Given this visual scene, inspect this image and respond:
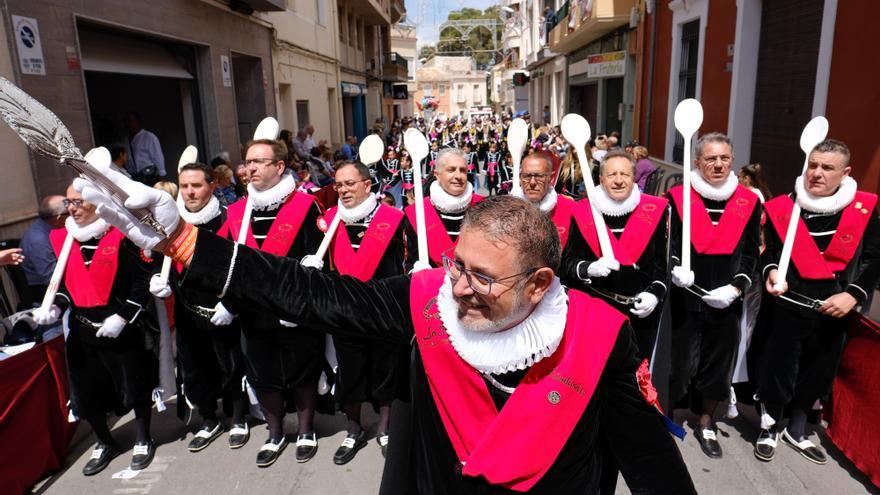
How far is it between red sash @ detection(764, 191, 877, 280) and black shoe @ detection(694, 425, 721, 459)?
1.19 m

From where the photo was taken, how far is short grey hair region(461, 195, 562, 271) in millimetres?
1564

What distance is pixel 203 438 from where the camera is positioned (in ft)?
13.4

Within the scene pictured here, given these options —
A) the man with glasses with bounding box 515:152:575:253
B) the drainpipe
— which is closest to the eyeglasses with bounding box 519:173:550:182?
the man with glasses with bounding box 515:152:575:253

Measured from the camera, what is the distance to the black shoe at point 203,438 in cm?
402

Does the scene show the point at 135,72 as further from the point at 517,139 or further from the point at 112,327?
the point at 517,139

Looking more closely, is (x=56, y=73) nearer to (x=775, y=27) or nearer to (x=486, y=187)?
(x=775, y=27)

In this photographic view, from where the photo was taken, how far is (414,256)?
3.88m

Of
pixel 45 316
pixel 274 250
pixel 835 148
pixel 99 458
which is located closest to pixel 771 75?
pixel 835 148

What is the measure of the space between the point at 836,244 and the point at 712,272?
2.27ft

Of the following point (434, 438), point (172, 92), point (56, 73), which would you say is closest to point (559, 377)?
point (434, 438)

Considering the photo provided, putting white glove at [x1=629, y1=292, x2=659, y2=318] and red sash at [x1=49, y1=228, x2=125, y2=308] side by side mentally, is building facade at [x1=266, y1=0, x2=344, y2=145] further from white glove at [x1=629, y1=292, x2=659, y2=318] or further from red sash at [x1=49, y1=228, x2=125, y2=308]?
white glove at [x1=629, y1=292, x2=659, y2=318]

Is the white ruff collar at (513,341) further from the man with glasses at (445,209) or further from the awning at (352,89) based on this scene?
the awning at (352,89)

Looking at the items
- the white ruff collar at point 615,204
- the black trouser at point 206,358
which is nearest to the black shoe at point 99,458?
the black trouser at point 206,358

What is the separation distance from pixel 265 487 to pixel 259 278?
2.48 metres
